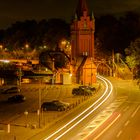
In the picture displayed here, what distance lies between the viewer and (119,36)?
14000 cm

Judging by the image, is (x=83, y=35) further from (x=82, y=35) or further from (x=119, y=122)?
(x=119, y=122)

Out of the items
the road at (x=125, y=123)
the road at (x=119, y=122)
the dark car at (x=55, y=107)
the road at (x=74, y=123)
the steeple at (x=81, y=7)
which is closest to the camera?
the road at (x=125, y=123)

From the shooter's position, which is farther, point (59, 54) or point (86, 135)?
point (59, 54)

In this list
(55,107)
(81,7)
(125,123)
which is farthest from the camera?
(81,7)

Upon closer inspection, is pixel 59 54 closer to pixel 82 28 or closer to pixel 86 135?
pixel 82 28

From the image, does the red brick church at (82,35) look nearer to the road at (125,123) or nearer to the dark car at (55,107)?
the road at (125,123)

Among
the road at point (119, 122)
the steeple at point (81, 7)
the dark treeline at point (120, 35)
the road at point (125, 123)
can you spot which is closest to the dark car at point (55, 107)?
the road at point (119, 122)

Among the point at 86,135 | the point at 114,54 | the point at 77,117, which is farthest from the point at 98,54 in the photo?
the point at 86,135

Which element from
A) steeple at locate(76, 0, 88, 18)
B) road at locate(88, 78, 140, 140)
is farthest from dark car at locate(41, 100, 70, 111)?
steeple at locate(76, 0, 88, 18)

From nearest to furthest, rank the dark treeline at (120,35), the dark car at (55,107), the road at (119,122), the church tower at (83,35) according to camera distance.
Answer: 1. the road at (119,122)
2. the dark car at (55,107)
3. the church tower at (83,35)
4. the dark treeline at (120,35)

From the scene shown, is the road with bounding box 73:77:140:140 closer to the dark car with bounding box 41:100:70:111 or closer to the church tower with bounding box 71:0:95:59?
the dark car with bounding box 41:100:70:111

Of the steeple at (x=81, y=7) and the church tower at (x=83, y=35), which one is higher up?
the steeple at (x=81, y=7)

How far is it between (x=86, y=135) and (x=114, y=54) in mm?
89871

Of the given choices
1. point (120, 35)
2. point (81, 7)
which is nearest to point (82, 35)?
point (81, 7)
